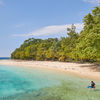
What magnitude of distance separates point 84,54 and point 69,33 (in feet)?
59.0

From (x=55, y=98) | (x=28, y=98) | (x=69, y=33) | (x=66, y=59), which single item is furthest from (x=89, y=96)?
(x=66, y=59)

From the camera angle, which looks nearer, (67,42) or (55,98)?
(55,98)

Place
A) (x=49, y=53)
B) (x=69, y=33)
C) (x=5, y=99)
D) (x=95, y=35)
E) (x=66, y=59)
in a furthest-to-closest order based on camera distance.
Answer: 1. (x=49, y=53)
2. (x=66, y=59)
3. (x=69, y=33)
4. (x=95, y=35)
5. (x=5, y=99)

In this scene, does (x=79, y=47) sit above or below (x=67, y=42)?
below

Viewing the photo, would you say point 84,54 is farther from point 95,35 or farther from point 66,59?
point 66,59

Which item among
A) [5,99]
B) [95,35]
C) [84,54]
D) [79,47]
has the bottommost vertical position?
[5,99]

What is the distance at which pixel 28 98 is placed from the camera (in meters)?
10.9

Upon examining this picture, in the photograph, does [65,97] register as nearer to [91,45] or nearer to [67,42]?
[91,45]

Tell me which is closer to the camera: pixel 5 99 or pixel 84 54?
pixel 5 99

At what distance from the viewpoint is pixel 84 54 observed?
21.3 meters

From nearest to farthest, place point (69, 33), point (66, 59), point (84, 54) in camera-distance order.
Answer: point (84, 54), point (69, 33), point (66, 59)

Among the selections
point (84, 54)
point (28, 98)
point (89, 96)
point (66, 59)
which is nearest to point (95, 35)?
point (84, 54)

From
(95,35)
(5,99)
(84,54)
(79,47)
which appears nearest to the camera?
(5,99)

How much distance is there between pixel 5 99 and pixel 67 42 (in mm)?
31029
